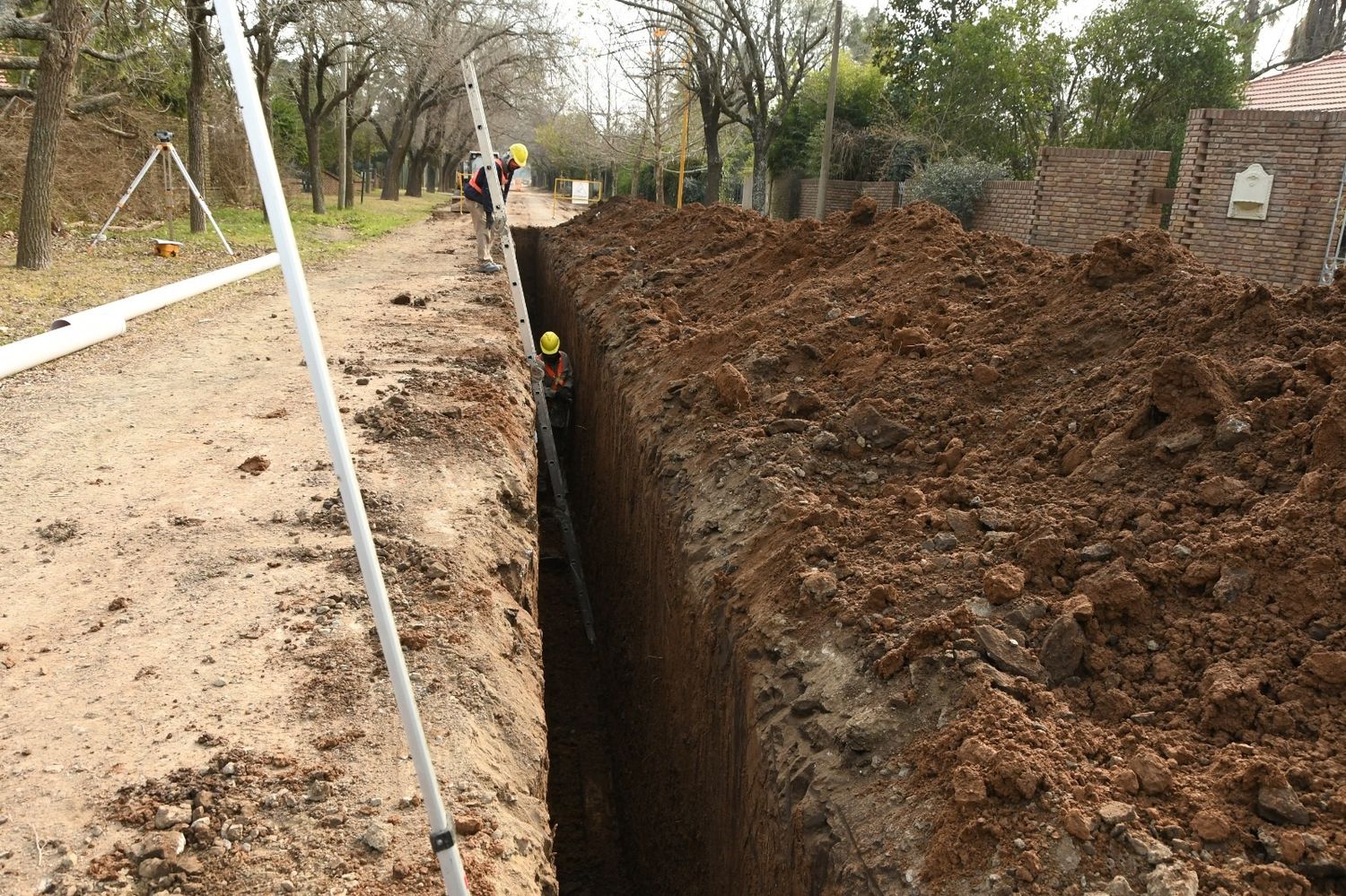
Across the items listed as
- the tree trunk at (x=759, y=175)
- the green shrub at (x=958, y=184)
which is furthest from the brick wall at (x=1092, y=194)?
the tree trunk at (x=759, y=175)

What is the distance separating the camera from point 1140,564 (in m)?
3.35

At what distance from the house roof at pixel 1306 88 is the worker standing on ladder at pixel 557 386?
41.3ft

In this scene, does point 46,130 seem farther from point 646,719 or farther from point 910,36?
point 910,36

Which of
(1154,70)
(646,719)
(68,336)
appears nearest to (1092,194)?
(1154,70)

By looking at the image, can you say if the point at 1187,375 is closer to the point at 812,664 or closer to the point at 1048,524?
the point at 1048,524

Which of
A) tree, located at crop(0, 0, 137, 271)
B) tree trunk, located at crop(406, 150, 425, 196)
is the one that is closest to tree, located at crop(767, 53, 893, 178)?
tree, located at crop(0, 0, 137, 271)

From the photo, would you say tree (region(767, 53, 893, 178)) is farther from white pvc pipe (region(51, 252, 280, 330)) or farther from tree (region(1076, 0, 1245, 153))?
white pvc pipe (region(51, 252, 280, 330))

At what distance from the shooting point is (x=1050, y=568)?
356 cm

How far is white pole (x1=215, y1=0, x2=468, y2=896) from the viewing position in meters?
2.00

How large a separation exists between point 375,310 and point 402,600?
773cm

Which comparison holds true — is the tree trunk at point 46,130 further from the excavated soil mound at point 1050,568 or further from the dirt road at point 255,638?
the excavated soil mound at point 1050,568

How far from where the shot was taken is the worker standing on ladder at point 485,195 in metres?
9.42

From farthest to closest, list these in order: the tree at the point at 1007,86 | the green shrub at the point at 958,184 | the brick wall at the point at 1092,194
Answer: the tree at the point at 1007,86 < the green shrub at the point at 958,184 < the brick wall at the point at 1092,194

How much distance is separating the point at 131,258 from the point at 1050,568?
603 inches
